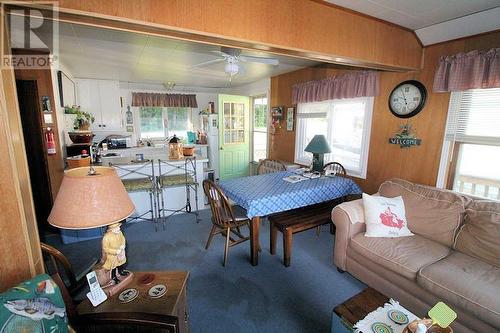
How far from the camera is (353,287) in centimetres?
214

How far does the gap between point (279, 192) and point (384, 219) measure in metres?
1.01

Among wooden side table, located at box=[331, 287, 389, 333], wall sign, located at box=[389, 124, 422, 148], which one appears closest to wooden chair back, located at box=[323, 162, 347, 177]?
wall sign, located at box=[389, 124, 422, 148]

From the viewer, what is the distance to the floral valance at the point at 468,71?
2.03 metres

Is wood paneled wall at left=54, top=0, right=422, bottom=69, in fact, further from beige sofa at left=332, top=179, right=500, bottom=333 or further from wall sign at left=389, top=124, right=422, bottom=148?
beige sofa at left=332, top=179, right=500, bottom=333

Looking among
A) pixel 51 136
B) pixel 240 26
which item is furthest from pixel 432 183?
pixel 51 136

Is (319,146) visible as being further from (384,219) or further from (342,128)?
(384,219)

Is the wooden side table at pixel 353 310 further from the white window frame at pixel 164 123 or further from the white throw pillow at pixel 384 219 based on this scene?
the white window frame at pixel 164 123

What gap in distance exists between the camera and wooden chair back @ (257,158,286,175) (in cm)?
416

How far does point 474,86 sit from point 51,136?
4534 millimetres

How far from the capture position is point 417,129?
104 inches

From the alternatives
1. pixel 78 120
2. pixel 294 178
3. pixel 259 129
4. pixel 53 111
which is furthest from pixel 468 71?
pixel 78 120

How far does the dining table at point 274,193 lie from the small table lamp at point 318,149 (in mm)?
191

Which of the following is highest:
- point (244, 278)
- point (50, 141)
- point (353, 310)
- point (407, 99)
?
point (407, 99)

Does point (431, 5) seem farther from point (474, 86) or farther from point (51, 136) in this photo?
point (51, 136)
